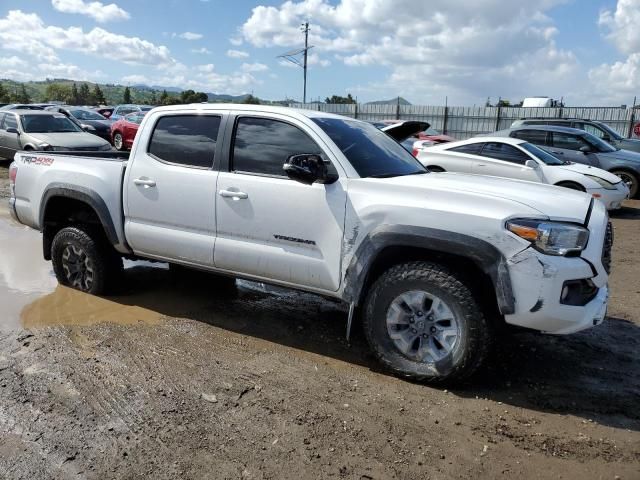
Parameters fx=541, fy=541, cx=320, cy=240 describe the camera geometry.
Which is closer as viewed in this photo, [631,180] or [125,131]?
[631,180]

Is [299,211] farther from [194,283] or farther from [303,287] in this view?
[194,283]

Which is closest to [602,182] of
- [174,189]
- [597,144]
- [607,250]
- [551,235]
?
[597,144]

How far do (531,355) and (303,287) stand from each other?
1.90 m

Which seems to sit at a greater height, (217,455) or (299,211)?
(299,211)

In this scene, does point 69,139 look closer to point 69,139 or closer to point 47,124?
point 69,139

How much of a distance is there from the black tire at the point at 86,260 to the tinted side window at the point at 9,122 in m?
10.3

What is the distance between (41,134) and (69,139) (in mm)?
970

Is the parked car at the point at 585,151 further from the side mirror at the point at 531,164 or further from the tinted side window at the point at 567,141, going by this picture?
the side mirror at the point at 531,164

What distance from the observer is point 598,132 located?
1557cm

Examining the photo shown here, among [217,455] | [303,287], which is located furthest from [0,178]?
[217,455]

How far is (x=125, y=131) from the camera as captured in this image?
18.8 metres

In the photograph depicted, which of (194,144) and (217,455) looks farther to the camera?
(194,144)

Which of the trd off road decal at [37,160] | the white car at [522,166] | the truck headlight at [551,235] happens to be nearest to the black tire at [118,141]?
the white car at [522,166]

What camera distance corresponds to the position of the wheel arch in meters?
4.93
